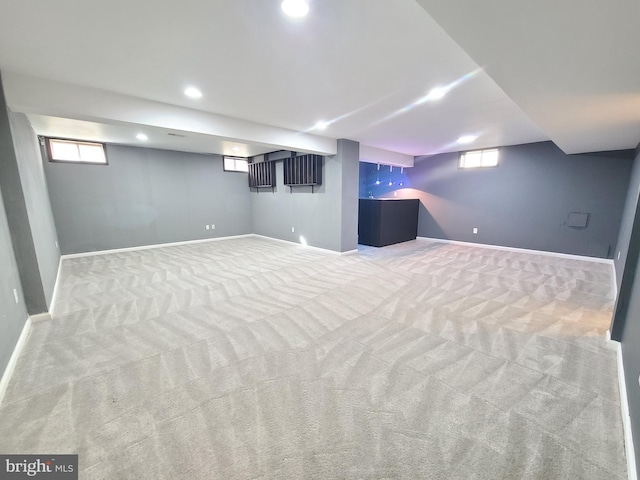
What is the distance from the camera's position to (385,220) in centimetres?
642

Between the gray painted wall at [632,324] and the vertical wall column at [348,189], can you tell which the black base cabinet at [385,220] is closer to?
the vertical wall column at [348,189]

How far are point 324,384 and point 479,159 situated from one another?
6.74m

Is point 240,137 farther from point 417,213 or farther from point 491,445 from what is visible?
point 417,213

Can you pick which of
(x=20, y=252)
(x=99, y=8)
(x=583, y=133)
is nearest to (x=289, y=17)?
(x=99, y=8)

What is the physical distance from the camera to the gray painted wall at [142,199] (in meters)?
5.27

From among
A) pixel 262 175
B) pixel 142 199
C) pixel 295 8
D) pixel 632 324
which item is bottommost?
pixel 632 324

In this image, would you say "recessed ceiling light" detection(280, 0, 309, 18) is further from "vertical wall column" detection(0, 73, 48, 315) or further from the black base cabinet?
the black base cabinet

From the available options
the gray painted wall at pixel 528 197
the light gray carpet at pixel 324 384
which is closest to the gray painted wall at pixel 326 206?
the light gray carpet at pixel 324 384

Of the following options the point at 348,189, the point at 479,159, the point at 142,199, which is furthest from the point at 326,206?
the point at 142,199

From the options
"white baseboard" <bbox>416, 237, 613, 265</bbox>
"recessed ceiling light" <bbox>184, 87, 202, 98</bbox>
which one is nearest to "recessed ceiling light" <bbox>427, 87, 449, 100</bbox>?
"recessed ceiling light" <bbox>184, 87, 202, 98</bbox>

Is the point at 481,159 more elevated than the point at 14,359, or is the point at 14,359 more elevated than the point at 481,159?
the point at 481,159

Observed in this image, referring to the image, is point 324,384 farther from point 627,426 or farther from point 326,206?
point 326,206

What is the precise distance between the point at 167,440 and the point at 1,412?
1.21 m

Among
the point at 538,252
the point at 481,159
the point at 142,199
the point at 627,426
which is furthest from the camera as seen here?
the point at 481,159
